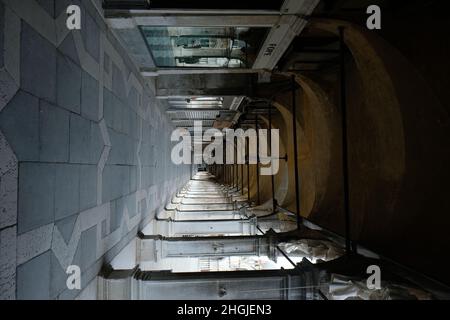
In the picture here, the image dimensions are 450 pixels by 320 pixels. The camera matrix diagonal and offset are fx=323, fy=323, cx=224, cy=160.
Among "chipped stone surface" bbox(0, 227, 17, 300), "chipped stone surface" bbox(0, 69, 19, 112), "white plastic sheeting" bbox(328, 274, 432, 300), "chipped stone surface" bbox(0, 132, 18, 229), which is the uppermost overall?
"chipped stone surface" bbox(0, 69, 19, 112)

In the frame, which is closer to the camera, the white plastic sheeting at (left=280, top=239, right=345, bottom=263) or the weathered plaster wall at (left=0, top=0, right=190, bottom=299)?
the weathered plaster wall at (left=0, top=0, right=190, bottom=299)

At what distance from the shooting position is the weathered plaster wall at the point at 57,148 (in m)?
1.94

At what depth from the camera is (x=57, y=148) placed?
8.21 feet

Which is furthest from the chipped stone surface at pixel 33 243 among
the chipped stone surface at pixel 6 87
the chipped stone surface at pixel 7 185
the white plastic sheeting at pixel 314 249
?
the white plastic sheeting at pixel 314 249

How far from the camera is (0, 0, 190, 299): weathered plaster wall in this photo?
1.94m

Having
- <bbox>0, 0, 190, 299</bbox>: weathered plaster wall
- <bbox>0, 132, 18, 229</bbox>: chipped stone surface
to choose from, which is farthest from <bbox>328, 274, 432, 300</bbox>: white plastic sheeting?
<bbox>0, 132, 18, 229</bbox>: chipped stone surface

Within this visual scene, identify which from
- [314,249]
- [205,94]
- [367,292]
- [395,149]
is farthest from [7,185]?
[205,94]

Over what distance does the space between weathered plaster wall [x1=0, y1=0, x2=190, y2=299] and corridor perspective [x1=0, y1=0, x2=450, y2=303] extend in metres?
0.01

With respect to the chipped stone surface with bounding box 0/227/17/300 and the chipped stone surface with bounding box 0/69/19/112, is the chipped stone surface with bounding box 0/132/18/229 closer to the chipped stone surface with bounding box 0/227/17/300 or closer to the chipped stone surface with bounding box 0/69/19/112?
the chipped stone surface with bounding box 0/227/17/300

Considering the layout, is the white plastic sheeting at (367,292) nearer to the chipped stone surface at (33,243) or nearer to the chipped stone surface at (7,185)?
the chipped stone surface at (33,243)

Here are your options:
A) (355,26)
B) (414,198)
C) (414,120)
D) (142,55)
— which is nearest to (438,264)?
(414,198)

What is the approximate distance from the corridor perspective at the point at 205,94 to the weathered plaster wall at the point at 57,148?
0.05 feet

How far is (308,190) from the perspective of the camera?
27.1 ft

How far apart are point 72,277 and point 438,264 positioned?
394cm
